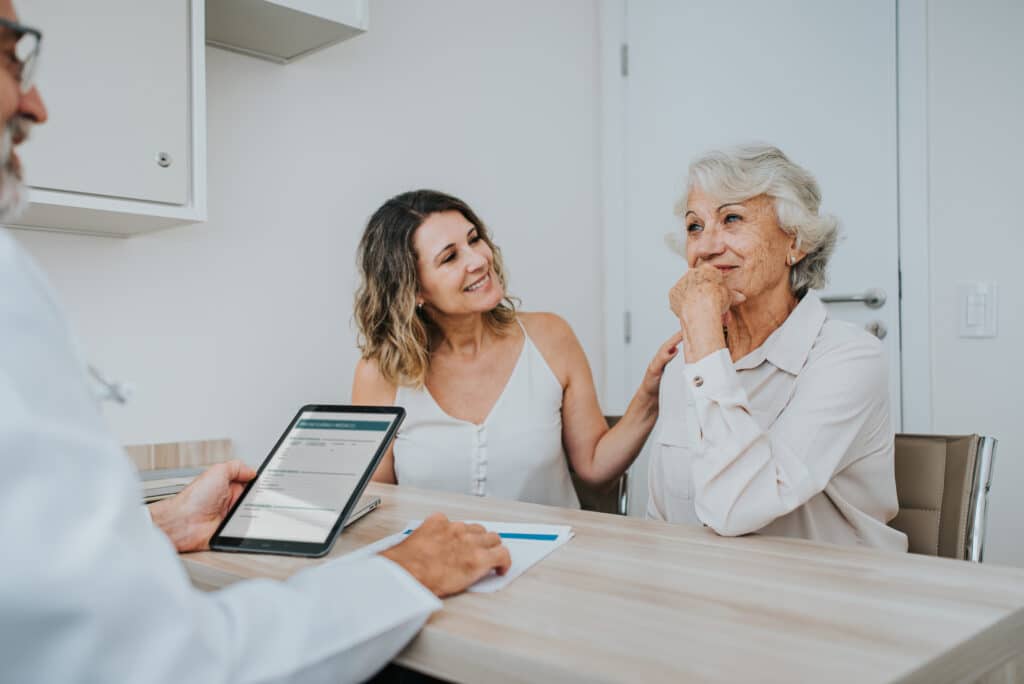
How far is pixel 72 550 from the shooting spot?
1.67 feet

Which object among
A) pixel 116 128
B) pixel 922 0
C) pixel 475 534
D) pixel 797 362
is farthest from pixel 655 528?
pixel 922 0

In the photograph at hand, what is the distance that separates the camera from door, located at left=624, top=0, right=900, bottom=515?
8.79 feet

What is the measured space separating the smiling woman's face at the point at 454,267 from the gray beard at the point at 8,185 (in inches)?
54.2

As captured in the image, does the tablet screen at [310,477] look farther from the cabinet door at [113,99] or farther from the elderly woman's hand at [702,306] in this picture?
the cabinet door at [113,99]

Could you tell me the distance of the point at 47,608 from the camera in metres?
0.50

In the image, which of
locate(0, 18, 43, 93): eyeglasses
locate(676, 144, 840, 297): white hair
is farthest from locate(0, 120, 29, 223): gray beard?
locate(676, 144, 840, 297): white hair

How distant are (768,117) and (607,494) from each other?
1.54 m

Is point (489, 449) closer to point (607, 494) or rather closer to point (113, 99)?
point (607, 494)

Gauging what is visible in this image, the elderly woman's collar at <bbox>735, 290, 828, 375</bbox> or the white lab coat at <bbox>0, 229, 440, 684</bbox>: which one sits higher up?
the elderly woman's collar at <bbox>735, 290, 828, 375</bbox>

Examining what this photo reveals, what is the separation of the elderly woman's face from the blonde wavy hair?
670mm

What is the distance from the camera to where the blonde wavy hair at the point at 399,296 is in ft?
6.87

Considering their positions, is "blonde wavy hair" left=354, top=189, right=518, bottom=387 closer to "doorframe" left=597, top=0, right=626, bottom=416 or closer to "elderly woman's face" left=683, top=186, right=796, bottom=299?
"elderly woman's face" left=683, top=186, right=796, bottom=299

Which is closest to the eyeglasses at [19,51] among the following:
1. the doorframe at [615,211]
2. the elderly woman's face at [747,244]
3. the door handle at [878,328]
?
the elderly woman's face at [747,244]

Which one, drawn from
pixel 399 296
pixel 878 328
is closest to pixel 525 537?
pixel 399 296
